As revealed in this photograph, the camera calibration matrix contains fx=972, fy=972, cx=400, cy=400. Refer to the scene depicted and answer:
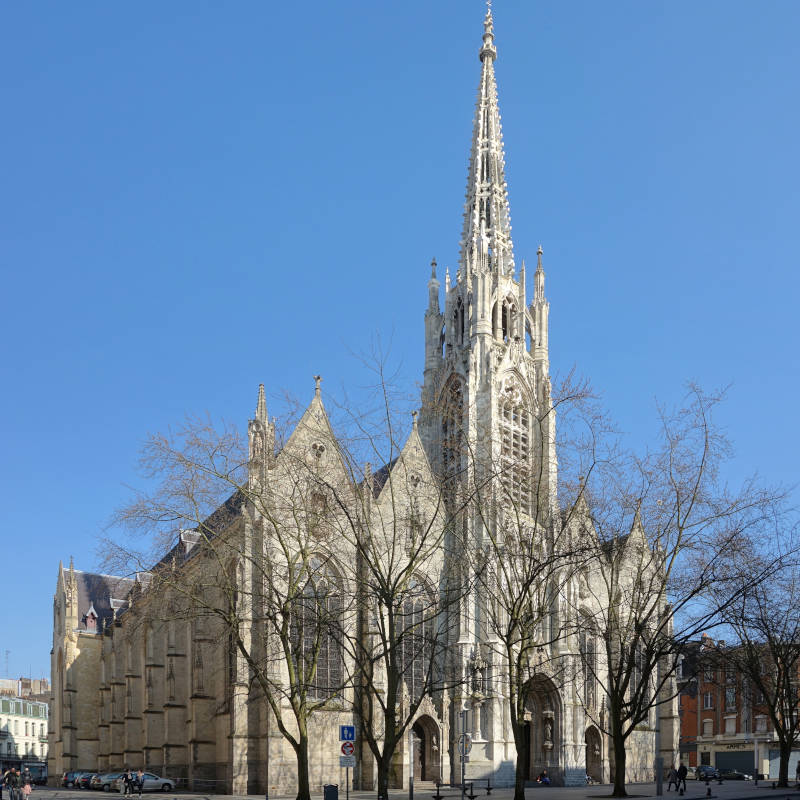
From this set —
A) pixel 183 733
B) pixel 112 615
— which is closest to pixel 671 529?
pixel 183 733

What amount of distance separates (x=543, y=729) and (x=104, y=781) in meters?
23.1

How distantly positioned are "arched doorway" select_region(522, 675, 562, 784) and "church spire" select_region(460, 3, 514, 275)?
953 inches

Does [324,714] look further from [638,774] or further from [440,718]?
[638,774]

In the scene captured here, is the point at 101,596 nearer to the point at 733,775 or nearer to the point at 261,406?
the point at 261,406

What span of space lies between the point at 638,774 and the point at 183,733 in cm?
2690

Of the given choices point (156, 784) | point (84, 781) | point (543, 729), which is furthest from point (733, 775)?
point (84, 781)

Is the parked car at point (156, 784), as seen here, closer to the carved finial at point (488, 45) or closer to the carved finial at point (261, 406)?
the carved finial at point (261, 406)

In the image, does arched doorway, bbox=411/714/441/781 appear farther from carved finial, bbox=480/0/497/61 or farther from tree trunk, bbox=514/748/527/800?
carved finial, bbox=480/0/497/61

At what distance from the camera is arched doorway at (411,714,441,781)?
46.7 m

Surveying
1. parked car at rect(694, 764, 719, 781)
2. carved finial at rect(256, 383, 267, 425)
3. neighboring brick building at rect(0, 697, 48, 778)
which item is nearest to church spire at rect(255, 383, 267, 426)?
carved finial at rect(256, 383, 267, 425)

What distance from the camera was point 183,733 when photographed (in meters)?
47.2

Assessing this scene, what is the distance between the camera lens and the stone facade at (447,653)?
39219 millimetres

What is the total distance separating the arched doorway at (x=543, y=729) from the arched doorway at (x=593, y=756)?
3.13 m

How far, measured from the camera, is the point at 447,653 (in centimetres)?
4641
